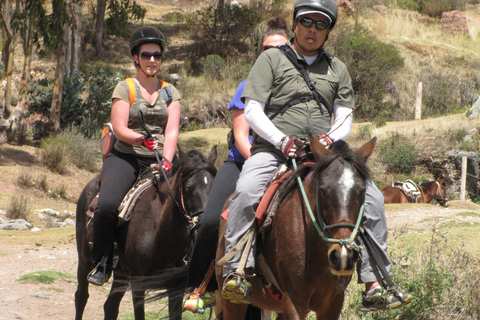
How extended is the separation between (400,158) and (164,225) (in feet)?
56.2

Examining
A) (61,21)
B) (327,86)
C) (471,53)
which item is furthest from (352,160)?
(471,53)

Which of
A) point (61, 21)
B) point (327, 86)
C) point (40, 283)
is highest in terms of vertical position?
point (61, 21)

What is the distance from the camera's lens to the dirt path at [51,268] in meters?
7.27

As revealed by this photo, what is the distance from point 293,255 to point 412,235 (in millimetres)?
4974

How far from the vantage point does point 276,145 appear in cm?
404

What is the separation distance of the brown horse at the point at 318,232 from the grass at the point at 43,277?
510cm

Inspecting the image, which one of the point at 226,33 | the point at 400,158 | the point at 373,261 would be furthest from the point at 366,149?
the point at 226,33

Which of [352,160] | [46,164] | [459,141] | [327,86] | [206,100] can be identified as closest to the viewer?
[352,160]

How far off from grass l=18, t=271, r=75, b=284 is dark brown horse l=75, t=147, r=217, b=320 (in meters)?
2.84

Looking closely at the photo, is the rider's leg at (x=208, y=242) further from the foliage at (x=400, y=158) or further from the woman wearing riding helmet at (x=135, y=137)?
the foliage at (x=400, y=158)

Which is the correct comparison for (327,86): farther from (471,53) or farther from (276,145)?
(471,53)

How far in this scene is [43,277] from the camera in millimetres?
8383

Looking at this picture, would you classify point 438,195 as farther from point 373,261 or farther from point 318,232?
point 318,232

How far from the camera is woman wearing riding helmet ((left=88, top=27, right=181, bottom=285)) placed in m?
5.71
